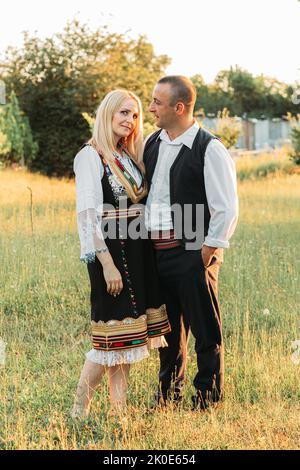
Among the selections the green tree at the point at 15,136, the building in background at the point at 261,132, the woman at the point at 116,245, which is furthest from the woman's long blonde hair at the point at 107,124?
the building in background at the point at 261,132

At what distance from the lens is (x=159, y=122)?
12.9 ft

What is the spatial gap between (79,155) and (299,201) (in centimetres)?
879

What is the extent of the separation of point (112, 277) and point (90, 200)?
0.40 m

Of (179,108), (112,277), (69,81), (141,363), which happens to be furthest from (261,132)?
(112,277)

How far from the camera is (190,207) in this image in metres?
3.91

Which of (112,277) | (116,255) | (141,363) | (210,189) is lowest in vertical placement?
(141,363)

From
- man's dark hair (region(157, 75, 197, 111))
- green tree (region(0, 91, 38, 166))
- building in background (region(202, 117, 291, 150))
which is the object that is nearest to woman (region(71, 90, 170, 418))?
man's dark hair (region(157, 75, 197, 111))

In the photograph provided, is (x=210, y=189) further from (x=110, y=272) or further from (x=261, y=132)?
(x=261, y=132)

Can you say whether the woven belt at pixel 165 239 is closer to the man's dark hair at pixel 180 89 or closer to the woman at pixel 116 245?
the woman at pixel 116 245

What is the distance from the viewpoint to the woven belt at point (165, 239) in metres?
3.93

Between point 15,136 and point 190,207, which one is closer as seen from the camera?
point 190,207

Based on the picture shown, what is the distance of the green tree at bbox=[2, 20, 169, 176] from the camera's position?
20.1 m

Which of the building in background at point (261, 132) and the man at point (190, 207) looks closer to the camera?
the man at point (190, 207)

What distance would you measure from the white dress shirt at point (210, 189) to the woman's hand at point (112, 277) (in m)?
0.35
